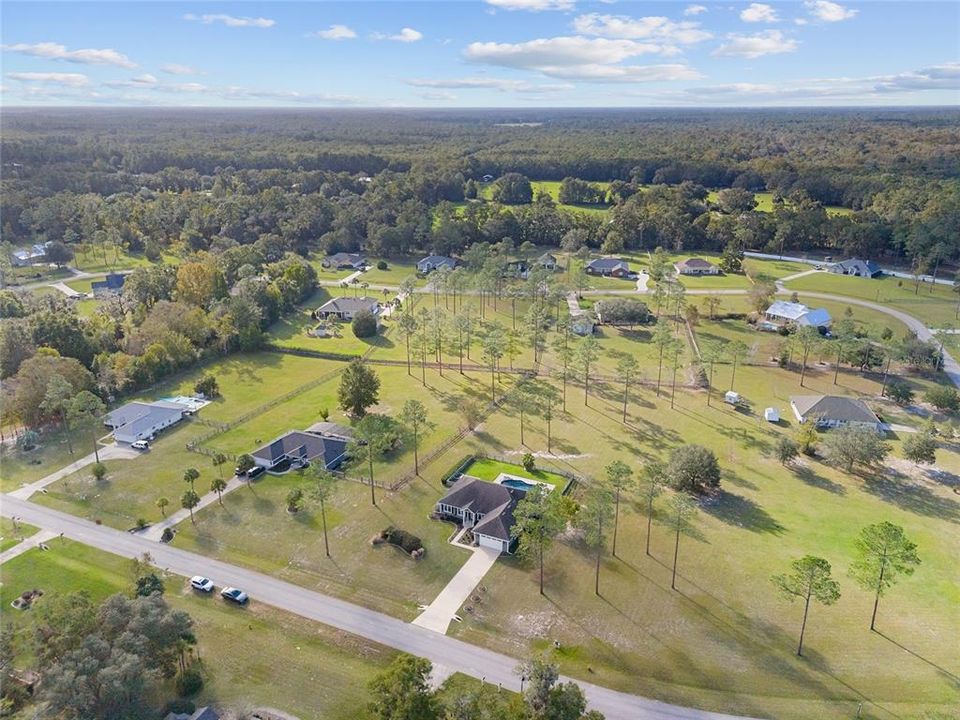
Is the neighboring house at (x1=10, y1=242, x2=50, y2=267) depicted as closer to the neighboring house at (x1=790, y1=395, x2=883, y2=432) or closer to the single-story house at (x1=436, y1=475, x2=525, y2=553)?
the single-story house at (x1=436, y1=475, x2=525, y2=553)

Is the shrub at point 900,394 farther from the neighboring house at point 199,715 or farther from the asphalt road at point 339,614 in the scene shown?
the neighboring house at point 199,715

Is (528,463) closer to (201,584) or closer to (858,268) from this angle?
(201,584)

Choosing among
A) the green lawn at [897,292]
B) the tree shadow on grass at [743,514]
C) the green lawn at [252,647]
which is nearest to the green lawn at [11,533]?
the green lawn at [252,647]

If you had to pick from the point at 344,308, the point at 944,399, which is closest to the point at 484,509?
the point at 944,399

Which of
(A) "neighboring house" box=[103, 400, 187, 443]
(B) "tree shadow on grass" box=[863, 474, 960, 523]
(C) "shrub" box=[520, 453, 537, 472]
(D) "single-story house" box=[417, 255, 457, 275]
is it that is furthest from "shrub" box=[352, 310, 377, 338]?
(B) "tree shadow on grass" box=[863, 474, 960, 523]

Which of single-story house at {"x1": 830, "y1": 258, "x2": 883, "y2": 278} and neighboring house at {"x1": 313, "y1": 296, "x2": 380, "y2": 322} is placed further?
single-story house at {"x1": 830, "y1": 258, "x2": 883, "y2": 278}

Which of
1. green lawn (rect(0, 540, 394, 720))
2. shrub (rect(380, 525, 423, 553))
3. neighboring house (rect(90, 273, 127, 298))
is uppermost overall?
neighboring house (rect(90, 273, 127, 298))
